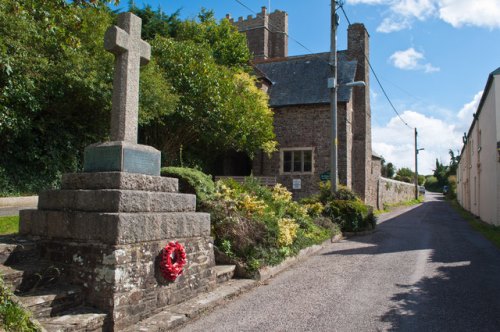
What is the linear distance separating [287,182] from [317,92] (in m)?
5.38

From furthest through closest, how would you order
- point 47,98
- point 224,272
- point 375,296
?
point 47,98, point 224,272, point 375,296

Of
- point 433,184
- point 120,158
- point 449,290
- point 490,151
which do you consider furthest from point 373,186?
point 433,184

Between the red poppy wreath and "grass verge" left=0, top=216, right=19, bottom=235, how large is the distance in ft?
11.3

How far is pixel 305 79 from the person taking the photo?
24.3 meters

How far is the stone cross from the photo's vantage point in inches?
205

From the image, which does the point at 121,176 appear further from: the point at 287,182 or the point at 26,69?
the point at 287,182

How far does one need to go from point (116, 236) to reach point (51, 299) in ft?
2.84

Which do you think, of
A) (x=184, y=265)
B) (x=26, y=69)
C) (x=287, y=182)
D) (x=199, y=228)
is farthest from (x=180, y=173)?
(x=287, y=182)

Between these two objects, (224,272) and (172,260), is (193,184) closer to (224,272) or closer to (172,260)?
(224,272)

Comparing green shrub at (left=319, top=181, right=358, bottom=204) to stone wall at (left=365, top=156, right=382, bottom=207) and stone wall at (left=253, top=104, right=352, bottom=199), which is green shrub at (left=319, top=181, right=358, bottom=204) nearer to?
stone wall at (left=253, top=104, right=352, bottom=199)

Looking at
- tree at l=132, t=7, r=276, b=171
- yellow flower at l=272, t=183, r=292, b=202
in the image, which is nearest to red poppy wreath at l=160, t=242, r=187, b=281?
yellow flower at l=272, t=183, r=292, b=202

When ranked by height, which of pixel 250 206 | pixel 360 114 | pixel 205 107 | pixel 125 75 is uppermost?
pixel 360 114

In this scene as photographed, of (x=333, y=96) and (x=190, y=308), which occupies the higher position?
(x=333, y=96)

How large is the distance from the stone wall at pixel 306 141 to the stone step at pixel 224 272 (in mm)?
15466
